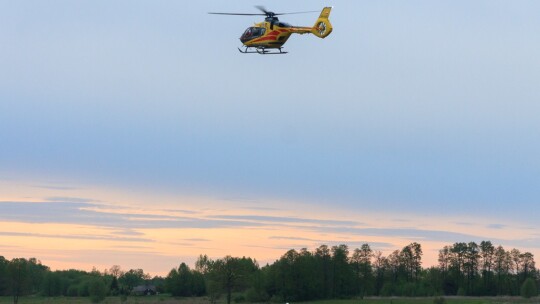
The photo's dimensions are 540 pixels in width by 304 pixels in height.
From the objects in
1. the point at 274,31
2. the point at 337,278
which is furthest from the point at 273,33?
the point at 337,278

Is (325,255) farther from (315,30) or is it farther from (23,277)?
(315,30)

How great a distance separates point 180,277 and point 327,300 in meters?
39.8

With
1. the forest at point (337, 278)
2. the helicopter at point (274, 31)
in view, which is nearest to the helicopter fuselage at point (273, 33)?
the helicopter at point (274, 31)

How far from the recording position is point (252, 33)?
94375mm

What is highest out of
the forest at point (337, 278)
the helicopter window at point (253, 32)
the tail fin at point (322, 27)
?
the helicopter window at point (253, 32)

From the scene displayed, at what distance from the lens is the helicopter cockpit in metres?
93.3

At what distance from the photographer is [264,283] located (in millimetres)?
165750

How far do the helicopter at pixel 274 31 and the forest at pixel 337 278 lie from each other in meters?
61.3

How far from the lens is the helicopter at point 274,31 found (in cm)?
8962

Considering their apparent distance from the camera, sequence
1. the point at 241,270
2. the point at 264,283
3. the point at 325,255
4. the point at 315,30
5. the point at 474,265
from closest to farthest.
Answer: the point at 315,30, the point at 241,270, the point at 264,283, the point at 325,255, the point at 474,265

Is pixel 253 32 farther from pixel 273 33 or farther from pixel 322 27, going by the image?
pixel 322 27

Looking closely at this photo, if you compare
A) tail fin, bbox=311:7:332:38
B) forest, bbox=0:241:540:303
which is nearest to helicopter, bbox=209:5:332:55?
tail fin, bbox=311:7:332:38

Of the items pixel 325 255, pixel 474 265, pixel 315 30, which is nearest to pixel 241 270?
pixel 325 255

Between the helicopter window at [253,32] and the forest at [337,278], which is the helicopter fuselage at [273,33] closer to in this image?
the helicopter window at [253,32]
